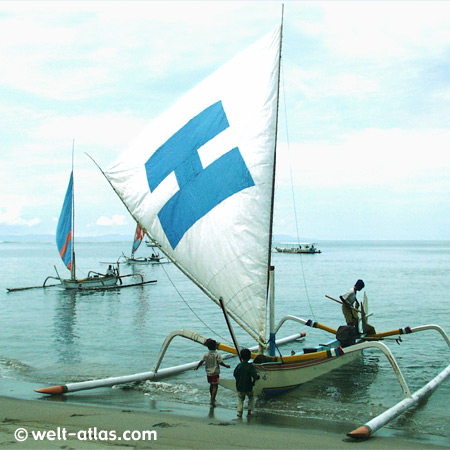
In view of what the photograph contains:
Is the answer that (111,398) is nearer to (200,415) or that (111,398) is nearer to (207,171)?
(200,415)

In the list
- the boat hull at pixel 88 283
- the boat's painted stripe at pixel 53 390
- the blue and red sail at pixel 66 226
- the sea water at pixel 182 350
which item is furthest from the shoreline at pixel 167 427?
the boat hull at pixel 88 283

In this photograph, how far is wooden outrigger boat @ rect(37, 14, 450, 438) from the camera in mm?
9734

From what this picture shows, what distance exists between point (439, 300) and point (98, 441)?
3544cm

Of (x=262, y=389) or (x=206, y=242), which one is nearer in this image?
(x=206, y=242)

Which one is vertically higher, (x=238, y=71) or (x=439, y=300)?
(x=238, y=71)

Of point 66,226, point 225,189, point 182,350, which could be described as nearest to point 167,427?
point 225,189

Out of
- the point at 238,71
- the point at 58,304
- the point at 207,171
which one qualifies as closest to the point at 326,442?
the point at 207,171

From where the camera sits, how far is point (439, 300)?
125 ft

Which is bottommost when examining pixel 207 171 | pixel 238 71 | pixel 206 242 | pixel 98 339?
pixel 98 339

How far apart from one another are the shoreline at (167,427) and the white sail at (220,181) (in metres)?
1.94

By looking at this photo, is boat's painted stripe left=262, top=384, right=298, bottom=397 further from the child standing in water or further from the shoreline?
the child standing in water

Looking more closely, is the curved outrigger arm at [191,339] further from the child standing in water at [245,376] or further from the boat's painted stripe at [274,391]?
the child standing in water at [245,376]
